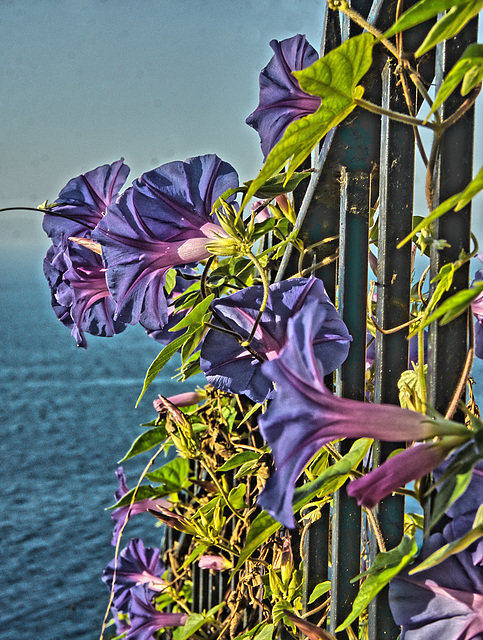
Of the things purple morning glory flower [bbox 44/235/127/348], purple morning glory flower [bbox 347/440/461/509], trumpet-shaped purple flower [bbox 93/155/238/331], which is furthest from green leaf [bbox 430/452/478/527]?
purple morning glory flower [bbox 44/235/127/348]

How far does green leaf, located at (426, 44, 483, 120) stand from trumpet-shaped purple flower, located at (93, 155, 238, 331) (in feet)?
0.80

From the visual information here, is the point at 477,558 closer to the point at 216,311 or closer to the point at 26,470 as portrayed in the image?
the point at 216,311

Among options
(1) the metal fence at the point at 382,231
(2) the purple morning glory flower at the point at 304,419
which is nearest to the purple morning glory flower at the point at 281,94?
(1) the metal fence at the point at 382,231

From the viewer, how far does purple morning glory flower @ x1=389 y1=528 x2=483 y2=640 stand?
33cm

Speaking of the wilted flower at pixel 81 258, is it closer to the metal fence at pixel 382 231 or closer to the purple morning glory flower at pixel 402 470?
the metal fence at pixel 382 231

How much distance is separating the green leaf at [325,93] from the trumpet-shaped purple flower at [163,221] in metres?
0.18

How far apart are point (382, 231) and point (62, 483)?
6.05 m

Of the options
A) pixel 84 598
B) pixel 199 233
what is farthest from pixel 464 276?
pixel 84 598

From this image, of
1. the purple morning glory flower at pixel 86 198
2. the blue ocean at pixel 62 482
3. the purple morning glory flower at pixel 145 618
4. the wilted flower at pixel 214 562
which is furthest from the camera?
the blue ocean at pixel 62 482

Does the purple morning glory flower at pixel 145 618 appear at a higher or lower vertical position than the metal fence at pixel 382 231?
lower

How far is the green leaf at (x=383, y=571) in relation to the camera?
0.33 m

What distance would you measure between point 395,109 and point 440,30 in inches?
5.9

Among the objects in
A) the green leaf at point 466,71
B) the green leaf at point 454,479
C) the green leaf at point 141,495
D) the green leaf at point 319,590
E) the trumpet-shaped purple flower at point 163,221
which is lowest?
the green leaf at point 319,590

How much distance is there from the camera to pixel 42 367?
13508 mm
